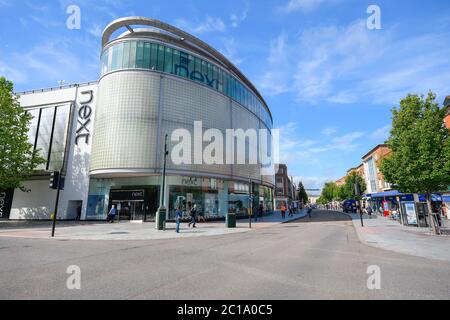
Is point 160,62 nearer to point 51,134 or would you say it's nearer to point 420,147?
point 51,134

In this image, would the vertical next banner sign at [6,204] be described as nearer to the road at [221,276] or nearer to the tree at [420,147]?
the road at [221,276]

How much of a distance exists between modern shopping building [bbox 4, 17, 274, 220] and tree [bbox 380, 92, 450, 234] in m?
19.6

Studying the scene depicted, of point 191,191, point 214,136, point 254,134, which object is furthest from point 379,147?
point 191,191

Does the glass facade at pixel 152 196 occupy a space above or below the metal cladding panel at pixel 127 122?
below

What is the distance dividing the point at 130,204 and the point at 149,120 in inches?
384

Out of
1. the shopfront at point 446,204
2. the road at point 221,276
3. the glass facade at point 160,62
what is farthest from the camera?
the shopfront at point 446,204

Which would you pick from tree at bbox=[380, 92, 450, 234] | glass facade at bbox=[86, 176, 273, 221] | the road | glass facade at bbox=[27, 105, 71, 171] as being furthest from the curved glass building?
tree at bbox=[380, 92, 450, 234]

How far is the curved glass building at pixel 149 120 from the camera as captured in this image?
87.8ft

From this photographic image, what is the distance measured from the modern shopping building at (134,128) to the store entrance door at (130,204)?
11 cm

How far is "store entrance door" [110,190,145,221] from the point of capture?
27237 millimetres

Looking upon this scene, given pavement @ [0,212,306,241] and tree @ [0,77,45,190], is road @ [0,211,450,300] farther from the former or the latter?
tree @ [0,77,45,190]

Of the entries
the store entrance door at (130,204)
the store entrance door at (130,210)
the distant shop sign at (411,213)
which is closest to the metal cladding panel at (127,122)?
the store entrance door at (130,204)

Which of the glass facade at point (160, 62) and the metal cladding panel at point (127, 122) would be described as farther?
the glass facade at point (160, 62)

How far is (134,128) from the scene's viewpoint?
26703mm
